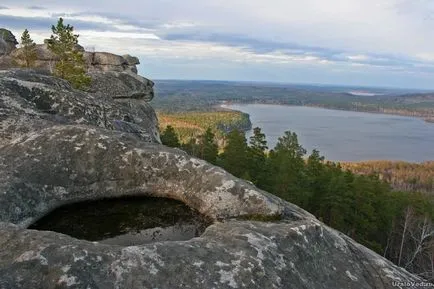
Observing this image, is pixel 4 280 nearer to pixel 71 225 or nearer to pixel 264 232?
pixel 71 225

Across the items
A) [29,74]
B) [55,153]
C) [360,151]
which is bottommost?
[360,151]

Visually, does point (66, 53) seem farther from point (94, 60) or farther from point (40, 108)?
point (40, 108)

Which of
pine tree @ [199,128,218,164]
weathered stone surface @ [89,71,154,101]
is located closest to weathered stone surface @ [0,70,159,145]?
weathered stone surface @ [89,71,154,101]

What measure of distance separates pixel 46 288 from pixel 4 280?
1.34ft

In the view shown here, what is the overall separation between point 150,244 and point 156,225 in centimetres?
199

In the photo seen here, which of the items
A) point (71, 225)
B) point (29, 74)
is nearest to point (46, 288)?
point (71, 225)

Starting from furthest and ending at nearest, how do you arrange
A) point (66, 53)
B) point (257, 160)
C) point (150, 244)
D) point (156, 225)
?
point (257, 160) → point (66, 53) → point (156, 225) → point (150, 244)

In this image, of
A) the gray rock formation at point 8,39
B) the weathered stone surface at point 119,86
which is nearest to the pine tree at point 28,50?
the gray rock formation at point 8,39

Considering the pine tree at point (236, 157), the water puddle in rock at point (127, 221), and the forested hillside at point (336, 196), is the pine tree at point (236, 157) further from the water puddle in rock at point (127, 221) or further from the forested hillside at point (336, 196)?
the water puddle in rock at point (127, 221)

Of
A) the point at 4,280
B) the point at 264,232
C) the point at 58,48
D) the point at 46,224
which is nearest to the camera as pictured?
the point at 4,280

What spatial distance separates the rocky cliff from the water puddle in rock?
A: 143 mm

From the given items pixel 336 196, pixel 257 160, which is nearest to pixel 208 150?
pixel 257 160

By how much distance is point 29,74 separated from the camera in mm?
14016

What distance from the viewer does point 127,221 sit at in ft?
23.8
